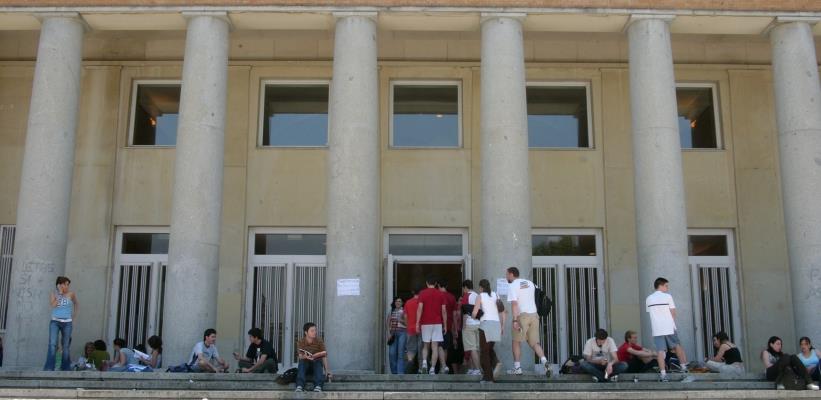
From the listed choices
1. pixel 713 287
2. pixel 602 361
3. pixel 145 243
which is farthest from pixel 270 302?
pixel 713 287

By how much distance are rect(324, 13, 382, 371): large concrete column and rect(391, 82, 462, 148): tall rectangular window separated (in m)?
4.20

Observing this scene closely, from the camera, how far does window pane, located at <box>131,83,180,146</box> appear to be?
21781mm

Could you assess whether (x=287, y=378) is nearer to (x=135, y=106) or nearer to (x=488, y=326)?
(x=488, y=326)

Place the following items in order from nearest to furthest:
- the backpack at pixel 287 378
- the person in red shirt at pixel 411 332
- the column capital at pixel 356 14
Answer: the backpack at pixel 287 378 → the person in red shirt at pixel 411 332 → the column capital at pixel 356 14

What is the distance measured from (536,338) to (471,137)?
7.76 m

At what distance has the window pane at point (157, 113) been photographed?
21781mm

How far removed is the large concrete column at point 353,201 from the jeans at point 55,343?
4.45 metres

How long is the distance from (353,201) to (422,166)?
484cm

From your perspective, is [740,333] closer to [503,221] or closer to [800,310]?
[800,310]

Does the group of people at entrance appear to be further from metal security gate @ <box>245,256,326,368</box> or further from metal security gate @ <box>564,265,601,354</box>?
metal security gate @ <box>564,265,601,354</box>

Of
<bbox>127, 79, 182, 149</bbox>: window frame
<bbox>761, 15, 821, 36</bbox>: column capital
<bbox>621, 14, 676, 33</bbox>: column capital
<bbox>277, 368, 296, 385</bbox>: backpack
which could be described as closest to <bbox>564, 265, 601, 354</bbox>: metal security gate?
<bbox>621, 14, 676, 33</bbox>: column capital

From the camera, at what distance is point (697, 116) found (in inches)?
871

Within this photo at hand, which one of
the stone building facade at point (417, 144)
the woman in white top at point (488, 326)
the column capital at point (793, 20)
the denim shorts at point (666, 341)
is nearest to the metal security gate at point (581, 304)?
the stone building facade at point (417, 144)

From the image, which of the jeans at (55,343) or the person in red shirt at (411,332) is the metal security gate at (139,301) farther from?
the person in red shirt at (411,332)
